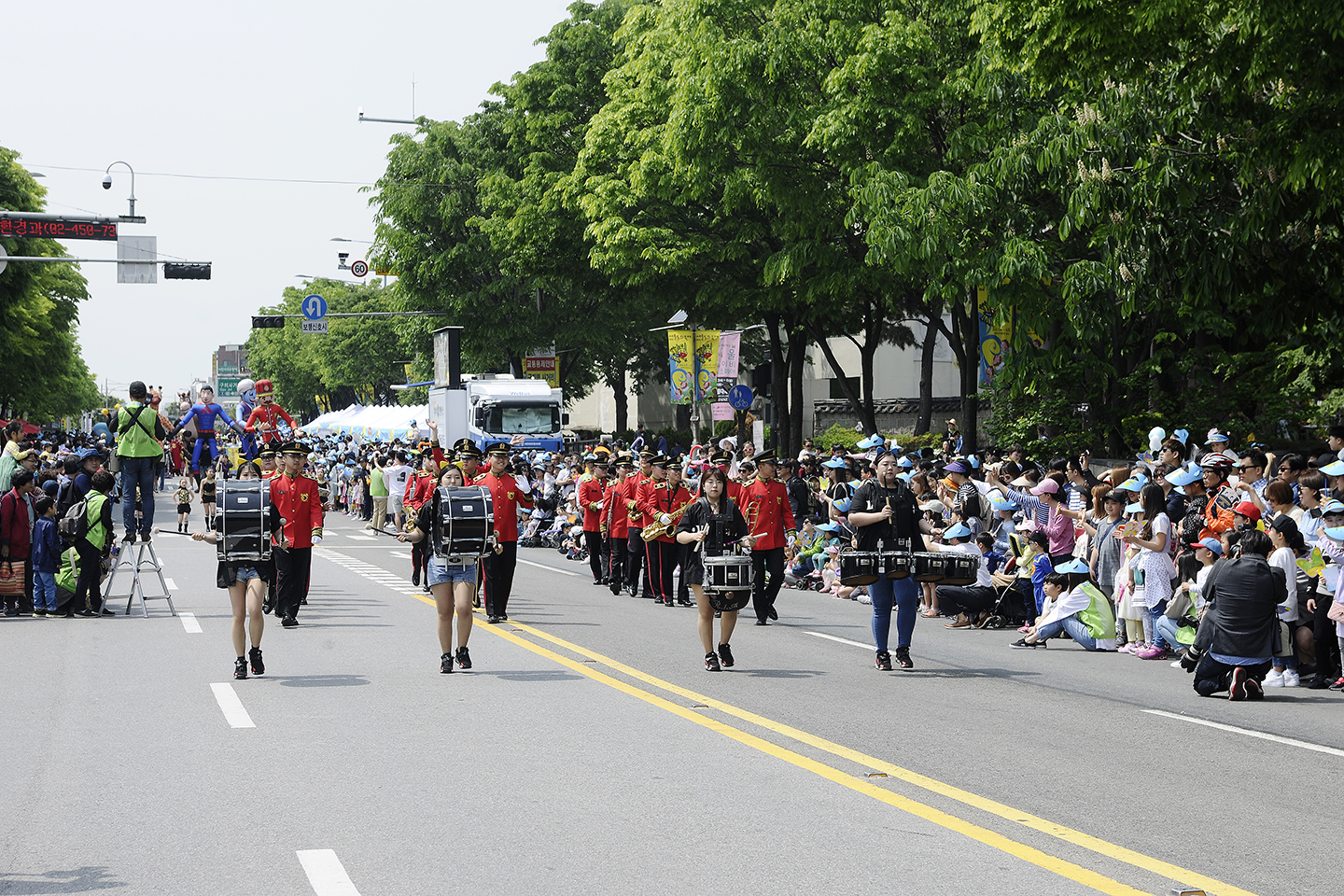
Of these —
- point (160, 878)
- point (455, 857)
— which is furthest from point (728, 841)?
point (160, 878)

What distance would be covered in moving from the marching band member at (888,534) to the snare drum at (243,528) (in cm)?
470

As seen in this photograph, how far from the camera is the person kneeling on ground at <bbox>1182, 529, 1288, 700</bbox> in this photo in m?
11.5

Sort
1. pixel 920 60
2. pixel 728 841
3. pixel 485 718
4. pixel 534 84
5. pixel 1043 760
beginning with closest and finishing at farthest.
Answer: pixel 728 841 < pixel 1043 760 < pixel 485 718 < pixel 920 60 < pixel 534 84

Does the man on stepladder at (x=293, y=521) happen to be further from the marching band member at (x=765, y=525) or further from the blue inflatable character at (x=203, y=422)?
the blue inflatable character at (x=203, y=422)

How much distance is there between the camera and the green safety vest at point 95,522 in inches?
666

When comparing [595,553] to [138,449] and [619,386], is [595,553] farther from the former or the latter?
[619,386]

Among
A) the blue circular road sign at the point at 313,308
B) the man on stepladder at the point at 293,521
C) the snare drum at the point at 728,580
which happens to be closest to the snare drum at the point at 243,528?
the man on stepladder at the point at 293,521

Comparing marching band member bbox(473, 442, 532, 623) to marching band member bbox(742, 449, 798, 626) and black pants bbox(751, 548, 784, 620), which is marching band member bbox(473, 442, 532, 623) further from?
black pants bbox(751, 548, 784, 620)

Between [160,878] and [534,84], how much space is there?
42.4m

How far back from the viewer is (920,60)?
2664 cm

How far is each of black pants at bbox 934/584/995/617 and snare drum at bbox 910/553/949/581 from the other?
3.27 m

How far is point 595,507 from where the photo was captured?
72.6 ft

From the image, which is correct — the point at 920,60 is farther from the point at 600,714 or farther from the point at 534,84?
the point at 534,84

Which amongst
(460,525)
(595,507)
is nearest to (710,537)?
(460,525)
